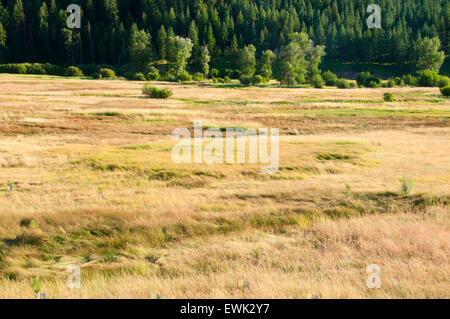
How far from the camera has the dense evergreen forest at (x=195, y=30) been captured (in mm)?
138125

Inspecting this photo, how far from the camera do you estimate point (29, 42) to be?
147875 millimetres

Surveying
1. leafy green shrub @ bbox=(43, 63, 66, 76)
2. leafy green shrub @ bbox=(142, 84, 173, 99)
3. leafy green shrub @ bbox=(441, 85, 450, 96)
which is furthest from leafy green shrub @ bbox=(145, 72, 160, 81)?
leafy green shrub @ bbox=(441, 85, 450, 96)

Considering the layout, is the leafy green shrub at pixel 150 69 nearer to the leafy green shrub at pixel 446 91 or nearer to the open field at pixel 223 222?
the leafy green shrub at pixel 446 91

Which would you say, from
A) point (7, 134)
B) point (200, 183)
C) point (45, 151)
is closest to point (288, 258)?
point (200, 183)

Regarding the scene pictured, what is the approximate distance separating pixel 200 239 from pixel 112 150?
659 inches

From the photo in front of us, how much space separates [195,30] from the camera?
138875mm

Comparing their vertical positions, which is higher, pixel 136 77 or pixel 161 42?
pixel 161 42

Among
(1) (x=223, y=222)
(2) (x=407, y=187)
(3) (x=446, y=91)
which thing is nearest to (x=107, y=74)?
(3) (x=446, y=91)

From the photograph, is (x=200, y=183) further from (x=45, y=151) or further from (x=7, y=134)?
(x=7, y=134)

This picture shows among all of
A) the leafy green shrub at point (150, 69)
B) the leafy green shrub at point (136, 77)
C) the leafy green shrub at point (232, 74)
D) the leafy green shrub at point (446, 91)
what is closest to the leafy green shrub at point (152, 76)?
the leafy green shrub at point (136, 77)

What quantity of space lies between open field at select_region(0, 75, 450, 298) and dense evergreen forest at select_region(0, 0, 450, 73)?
10553 centimetres

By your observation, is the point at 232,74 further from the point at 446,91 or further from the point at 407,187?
the point at 407,187

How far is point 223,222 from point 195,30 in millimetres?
137199

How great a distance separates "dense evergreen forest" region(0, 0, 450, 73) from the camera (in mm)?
138125
